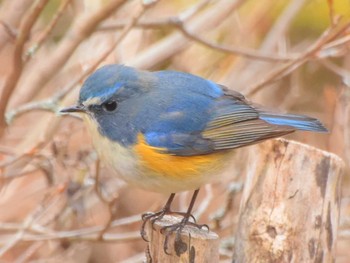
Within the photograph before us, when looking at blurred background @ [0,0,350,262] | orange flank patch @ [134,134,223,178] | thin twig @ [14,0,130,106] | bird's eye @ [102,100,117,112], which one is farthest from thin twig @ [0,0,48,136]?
orange flank patch @ [134,134,223,178]

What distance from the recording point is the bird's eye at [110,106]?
354 centimetres

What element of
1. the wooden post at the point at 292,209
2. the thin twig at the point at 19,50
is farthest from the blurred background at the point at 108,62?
the wooden post at the point at 292,209

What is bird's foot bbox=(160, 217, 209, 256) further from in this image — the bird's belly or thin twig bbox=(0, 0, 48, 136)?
thin twig bbox=(0, 0, 48, 136)

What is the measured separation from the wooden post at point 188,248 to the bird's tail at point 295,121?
69cm

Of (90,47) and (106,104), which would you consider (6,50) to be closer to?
(90,47)

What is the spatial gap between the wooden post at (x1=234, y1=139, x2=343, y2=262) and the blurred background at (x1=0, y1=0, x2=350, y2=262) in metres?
0.33

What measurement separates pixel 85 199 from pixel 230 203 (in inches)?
39.3

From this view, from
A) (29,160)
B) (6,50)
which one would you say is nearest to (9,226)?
(29,160)

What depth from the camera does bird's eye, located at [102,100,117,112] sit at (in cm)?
354

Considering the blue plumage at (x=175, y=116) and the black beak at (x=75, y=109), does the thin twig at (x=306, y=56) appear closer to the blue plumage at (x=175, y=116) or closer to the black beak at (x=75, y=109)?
the blue plumage at (x=175, y=116)

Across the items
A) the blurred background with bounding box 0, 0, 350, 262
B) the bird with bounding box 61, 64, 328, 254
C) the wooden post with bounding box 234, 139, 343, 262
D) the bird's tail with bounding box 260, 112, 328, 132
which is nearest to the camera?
the wooden post with bounding box 234, 139, 343, 262

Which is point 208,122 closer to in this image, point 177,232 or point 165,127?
point 165,127

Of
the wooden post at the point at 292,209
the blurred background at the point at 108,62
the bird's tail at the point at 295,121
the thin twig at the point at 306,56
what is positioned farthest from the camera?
the blurred background at the point at 108,62

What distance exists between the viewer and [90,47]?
17.5 ft
